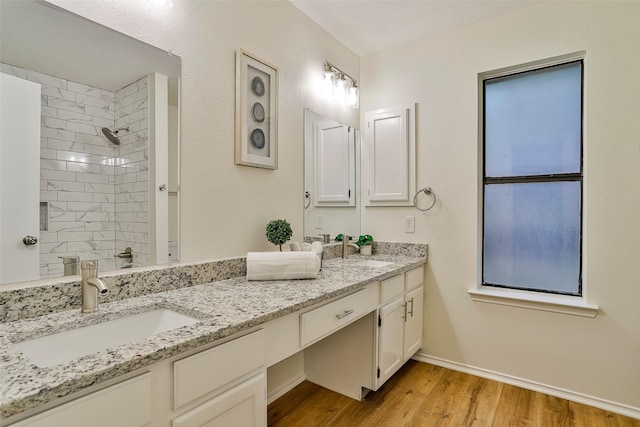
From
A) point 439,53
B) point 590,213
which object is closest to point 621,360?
point 590,213

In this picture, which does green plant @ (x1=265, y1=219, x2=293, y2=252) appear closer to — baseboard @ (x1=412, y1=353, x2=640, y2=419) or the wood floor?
the wood floor

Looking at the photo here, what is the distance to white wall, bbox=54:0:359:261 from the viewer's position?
4.92ft

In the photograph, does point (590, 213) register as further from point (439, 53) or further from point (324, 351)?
point (324, 351)

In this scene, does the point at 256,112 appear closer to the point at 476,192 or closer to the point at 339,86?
the point at 339,86

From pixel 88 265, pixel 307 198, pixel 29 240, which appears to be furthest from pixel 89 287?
pixel 307 198

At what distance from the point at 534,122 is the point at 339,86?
1.38m

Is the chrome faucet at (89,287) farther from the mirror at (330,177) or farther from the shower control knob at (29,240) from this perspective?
the mirror at (330,177)

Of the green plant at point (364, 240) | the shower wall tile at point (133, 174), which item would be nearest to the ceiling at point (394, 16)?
the shower wall tile at point (133, 174)

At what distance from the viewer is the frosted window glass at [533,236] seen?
7.14ft

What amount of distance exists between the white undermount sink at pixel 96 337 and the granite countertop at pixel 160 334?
0.02 meters

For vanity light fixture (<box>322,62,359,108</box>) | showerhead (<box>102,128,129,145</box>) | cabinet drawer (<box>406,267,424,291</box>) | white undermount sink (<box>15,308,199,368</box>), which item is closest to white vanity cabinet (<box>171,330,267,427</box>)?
white undermount sink (<box>15,308,199,368</box>)

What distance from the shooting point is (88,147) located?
48.2 inches

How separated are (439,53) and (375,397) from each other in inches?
96.3

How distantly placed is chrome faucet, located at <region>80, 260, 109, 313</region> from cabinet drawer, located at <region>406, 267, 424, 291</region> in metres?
1.81
